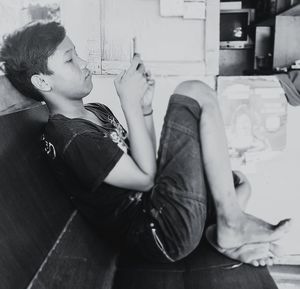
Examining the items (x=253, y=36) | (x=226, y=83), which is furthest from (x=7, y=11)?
(x=253, y=36)

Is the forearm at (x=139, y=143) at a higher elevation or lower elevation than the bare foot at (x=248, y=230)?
higher

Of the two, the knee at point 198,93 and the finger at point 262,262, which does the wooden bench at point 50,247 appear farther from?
the knee at point 198,93

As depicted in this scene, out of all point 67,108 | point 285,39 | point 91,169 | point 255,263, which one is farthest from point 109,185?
point 285,39

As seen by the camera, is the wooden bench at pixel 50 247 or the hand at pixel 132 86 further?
the hand at pixel 132 86

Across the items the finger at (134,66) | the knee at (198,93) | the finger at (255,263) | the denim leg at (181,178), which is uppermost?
the finger at (134,66)

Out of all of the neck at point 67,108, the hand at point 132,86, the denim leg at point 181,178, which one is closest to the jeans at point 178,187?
the denim leg at point 181,178

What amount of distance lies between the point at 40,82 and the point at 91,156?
0.84 feet

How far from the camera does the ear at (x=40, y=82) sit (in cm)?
86

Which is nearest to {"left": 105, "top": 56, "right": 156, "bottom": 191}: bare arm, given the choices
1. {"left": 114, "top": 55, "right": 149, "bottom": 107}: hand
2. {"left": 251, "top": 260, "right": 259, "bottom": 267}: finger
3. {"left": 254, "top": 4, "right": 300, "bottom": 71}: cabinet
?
{"left": 114, "top": 55, "right": 149, "bottom": 107}: hand

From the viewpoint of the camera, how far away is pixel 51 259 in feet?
2.40

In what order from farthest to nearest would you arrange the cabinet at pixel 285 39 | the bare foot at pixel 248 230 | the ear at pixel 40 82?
1. the cabinet at pixel 285 39
2. the ear at pixel 40 82
3. the bare foot at pixel 248 230

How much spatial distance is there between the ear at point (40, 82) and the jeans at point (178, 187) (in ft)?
1.03

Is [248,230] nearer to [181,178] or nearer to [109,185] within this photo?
Result: [181,178]

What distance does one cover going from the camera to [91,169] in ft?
2.44
